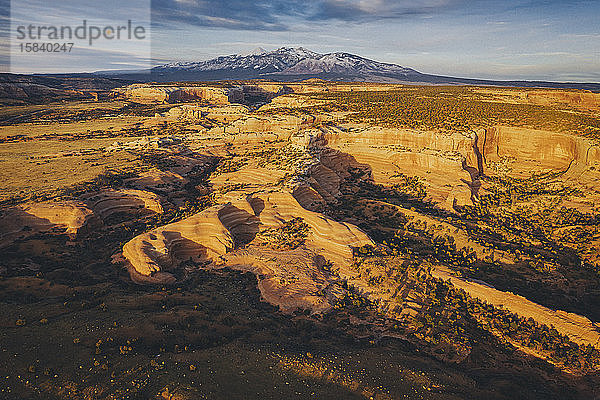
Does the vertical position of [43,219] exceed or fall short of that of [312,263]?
it exceeds it

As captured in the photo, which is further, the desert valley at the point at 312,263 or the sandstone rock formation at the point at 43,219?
the sandstone rock formation at the point at 43,219

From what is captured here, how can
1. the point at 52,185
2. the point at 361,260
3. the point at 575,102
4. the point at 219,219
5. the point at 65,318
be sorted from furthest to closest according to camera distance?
the point at 575,102, the point at 52,185, the point at 219,219, the point at 361,260, the point at 65,318

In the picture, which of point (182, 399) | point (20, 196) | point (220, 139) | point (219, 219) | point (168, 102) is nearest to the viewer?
point (182, 399)

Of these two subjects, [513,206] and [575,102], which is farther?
[575,102]

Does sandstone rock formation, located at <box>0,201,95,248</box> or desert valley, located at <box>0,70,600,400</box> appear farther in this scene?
sandstone rock formation, located at <box>0,201,95,248</box>

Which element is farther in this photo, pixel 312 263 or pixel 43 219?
pixel 43 219

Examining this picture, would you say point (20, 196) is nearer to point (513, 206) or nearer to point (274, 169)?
point (274, 169)

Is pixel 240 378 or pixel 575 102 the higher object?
pixel 575 102

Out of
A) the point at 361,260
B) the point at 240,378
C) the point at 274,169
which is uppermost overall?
the point at 274,169

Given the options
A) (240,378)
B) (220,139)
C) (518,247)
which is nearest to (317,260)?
(240,378)
